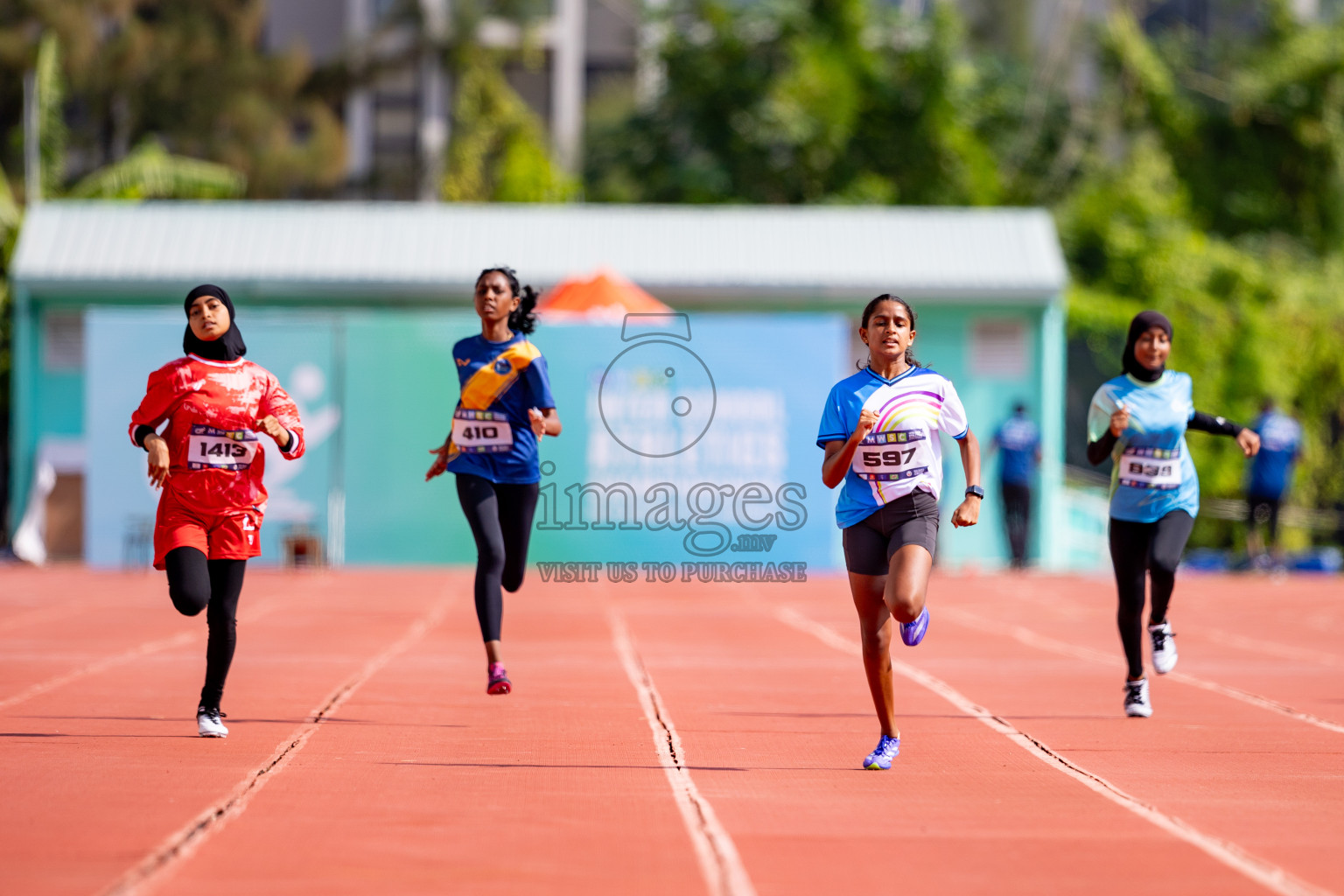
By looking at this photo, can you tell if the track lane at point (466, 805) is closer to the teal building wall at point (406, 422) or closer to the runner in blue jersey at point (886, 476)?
the runner in blue jersey at point (886, 476)

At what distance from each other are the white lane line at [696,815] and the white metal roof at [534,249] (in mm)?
14186

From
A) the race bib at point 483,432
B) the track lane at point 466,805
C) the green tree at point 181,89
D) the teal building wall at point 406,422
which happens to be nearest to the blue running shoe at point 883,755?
the track lane at point 466,805

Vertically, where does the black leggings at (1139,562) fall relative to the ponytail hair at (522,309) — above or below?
below

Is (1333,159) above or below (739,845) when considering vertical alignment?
above

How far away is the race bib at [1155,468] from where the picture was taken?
9.31m

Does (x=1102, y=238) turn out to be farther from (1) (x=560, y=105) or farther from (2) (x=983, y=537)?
(1) (x=560, y=105)

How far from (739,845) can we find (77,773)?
282 centimetres

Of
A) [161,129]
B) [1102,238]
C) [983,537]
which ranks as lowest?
[983,537]

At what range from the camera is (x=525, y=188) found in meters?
38.7

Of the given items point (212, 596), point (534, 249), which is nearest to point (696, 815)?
point (212, 596)

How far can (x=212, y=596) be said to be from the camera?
8.25 meters

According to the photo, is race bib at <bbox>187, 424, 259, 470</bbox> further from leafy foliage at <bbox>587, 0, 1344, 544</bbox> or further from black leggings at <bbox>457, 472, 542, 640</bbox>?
leafy foliage at <bbox>587, 0, 1344, 544</bbox>

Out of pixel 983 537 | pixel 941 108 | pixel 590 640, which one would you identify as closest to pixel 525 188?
pixel 941 108

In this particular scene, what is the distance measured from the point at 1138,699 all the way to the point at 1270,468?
14175 millimetres
